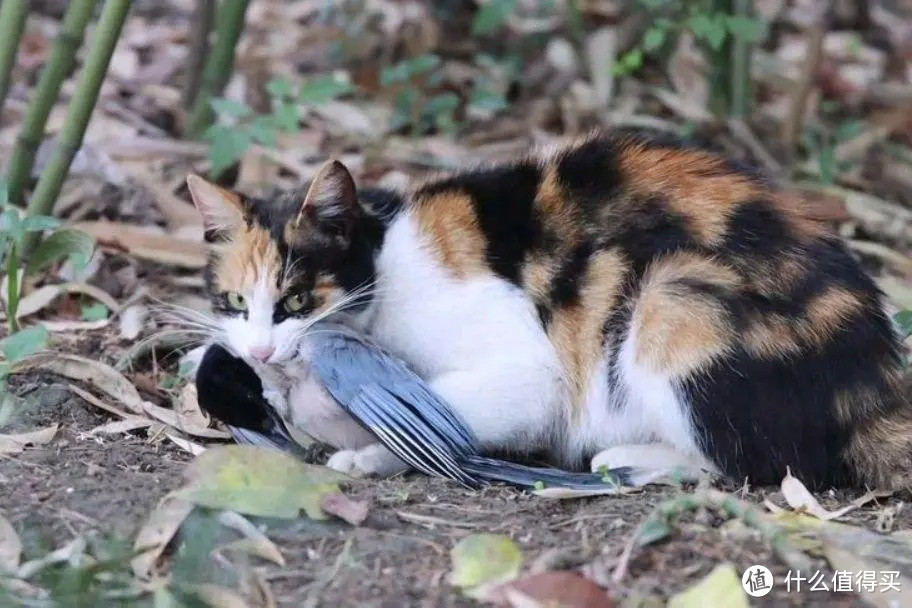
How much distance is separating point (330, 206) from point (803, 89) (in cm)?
268

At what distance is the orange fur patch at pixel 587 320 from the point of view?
9.80ft

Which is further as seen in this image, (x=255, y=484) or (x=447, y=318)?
(x=447, y=318)

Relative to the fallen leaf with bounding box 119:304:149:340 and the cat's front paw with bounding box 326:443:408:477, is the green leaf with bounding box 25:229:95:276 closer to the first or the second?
the fallen leaf with bounding box 119:304:149:340

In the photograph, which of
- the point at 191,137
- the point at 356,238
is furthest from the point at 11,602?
the point at 191,137

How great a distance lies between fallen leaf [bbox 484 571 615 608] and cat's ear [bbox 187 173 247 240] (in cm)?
125

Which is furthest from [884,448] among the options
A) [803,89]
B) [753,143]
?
[803,89]

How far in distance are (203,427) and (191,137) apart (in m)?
2.06

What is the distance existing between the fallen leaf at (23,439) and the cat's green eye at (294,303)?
0.61 m

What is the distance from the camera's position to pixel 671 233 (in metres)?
2.97

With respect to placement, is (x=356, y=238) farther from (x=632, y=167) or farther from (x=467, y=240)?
(x=632, y=167)

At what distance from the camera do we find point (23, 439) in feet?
9.38

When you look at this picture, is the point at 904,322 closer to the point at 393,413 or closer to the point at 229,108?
the point at 393,413

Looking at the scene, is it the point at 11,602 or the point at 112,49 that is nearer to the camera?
the point at 11,602

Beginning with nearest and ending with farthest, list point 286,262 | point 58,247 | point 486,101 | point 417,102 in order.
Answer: point 286,262 < point 58,247 < point 486,101 < point 417,102
